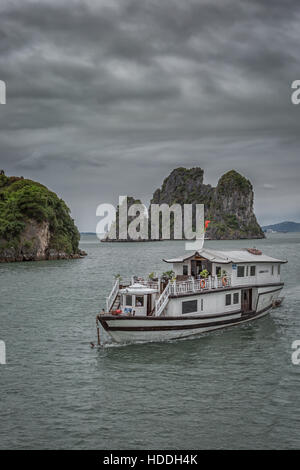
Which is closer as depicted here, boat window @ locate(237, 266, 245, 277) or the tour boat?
the tour boat

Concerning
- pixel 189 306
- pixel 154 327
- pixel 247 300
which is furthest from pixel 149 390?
pixel 247 300

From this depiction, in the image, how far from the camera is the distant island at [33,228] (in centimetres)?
10231

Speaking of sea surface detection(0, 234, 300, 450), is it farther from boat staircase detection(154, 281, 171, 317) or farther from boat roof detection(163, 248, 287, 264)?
boat roof detection(163, 248, 287, 264)

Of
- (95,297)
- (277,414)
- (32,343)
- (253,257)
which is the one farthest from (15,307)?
(277,414)

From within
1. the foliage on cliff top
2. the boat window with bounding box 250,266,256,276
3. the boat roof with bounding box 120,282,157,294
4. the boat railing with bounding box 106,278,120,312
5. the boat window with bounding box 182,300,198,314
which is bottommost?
the boat window with bounding box 182,300,198,314

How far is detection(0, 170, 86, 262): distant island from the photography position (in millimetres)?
102312

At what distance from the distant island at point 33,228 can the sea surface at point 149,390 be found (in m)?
68.6

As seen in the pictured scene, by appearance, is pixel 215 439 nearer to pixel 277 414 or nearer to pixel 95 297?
pixel 277 414

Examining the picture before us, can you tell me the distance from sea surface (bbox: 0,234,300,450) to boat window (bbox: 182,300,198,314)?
6.49ft
